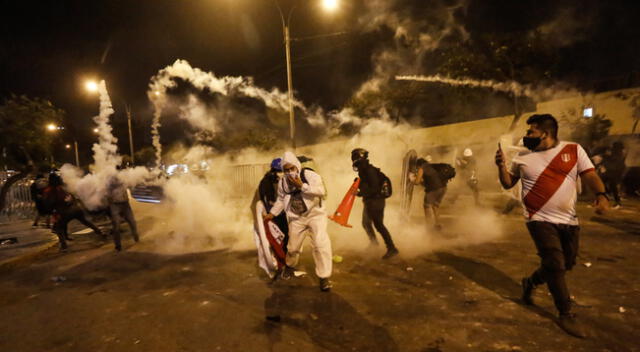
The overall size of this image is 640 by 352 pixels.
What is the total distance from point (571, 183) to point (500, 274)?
1.83m

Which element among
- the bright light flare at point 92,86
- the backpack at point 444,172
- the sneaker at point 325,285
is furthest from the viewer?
the bright light flare at point 92,86

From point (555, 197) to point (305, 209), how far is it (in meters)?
2.67

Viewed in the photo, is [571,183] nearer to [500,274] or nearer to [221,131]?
[500,274]

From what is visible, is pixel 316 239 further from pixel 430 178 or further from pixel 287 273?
pixel 430 178

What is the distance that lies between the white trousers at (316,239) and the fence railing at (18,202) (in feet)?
40.4

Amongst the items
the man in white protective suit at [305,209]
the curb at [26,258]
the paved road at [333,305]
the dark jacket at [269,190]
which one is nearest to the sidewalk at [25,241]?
the curb at [26,258]

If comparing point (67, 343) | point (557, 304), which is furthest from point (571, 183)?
point (67, 343)

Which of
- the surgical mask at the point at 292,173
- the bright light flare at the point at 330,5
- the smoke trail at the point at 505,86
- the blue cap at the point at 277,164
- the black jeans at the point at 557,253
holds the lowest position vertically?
the black jeans at the point at 557,253

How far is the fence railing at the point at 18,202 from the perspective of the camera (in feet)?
39.9

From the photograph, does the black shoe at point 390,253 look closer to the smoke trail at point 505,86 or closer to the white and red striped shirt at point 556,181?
the white and red striped shirt at point 556,181

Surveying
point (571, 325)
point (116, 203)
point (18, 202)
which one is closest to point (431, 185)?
point (571, 325)

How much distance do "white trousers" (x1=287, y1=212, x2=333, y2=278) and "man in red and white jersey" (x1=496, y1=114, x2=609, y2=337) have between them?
225 centimetres

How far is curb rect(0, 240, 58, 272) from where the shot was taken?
6.40m

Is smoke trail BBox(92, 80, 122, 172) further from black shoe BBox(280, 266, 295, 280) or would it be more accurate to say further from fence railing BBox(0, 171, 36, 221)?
black shoe BBox(280, 266, 295, 280)
